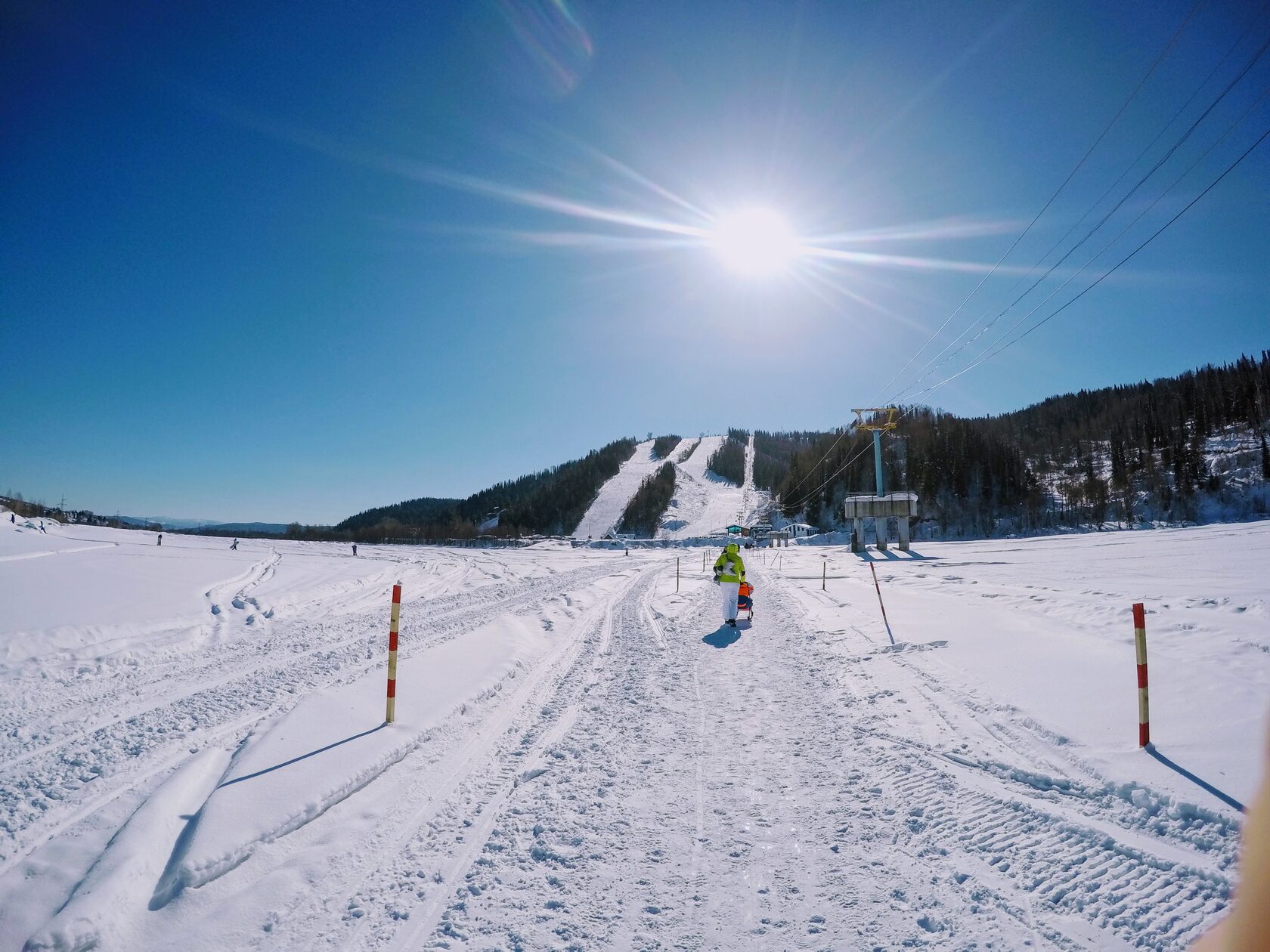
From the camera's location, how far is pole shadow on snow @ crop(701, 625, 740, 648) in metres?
11.5

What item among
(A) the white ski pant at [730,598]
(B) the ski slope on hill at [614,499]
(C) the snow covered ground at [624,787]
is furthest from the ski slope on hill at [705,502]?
(C) the snow covered ground at [624,787]

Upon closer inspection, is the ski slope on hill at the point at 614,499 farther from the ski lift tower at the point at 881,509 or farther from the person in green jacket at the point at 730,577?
the person in green jacket at the point at 730,577

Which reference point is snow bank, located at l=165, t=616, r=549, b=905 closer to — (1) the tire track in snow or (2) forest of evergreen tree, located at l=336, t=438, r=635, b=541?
(1) the tire track in snow

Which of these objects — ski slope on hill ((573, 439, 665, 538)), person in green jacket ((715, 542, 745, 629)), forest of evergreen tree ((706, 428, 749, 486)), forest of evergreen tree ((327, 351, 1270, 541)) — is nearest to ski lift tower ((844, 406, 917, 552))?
forest of evergreen tree ((327, 351, 1270, 541))

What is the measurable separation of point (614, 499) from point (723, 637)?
4727 inches

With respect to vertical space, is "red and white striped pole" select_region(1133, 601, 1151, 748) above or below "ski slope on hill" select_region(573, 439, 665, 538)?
below

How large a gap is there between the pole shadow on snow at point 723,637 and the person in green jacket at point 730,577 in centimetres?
34

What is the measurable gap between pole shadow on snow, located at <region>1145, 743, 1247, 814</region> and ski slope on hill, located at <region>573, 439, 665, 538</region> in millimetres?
93436

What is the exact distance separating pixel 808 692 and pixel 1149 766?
12.0 ft

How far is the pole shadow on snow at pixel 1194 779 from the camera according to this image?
4.32 m

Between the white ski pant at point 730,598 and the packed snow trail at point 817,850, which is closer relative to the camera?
the packed snow trail at point 817,850

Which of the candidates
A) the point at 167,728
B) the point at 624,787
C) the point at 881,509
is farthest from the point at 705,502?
the point at 624,787

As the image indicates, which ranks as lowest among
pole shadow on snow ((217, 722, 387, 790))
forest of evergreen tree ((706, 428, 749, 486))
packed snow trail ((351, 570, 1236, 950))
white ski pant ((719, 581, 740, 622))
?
packed snow trail ((351, 570, 1236, 950))

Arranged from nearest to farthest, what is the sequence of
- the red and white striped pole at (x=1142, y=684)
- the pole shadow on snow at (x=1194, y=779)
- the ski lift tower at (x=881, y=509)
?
the pole shadow on snow at (x=1194, y=779)
the red and white striped pole at (x=1142, y=684)
the ski lift tower at (x=881, y=509)
